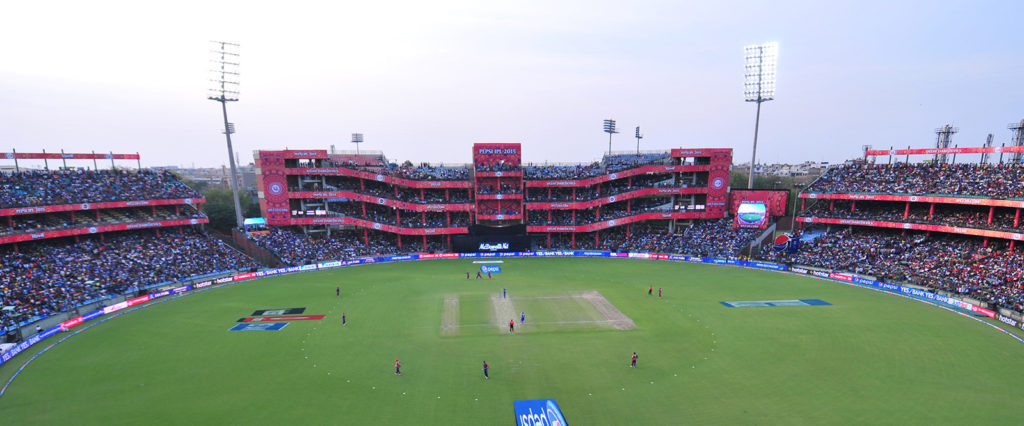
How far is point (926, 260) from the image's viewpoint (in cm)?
4325

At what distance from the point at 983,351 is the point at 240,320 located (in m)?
49.2

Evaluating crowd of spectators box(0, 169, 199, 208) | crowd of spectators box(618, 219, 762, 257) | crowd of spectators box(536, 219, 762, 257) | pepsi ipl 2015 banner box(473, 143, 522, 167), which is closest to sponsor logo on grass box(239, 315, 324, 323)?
crowd of spectators box(0, 169, 199, 208)

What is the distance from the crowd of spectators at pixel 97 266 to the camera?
33.9m

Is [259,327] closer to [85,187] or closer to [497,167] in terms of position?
[497,167]

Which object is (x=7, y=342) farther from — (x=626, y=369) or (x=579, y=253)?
(x=579, y=253)

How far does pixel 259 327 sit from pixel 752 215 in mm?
57689

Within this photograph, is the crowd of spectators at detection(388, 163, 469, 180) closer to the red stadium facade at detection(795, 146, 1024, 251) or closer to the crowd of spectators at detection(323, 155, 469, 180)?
the crowd of spectators at detection(323, 155, 469, 180)

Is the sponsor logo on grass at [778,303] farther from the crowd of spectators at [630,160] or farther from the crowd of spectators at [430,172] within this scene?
the crowd of spectators at [430,172]

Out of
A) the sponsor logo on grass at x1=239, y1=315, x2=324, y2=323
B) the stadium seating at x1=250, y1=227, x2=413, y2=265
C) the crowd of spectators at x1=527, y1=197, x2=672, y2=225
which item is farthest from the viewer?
the crowd of spectators at x1=527, y1=197, x2=672, y2=225

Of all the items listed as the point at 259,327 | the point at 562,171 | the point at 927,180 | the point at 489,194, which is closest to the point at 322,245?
the point at 489,194

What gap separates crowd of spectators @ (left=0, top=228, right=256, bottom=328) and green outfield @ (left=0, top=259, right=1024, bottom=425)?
656 centimetres

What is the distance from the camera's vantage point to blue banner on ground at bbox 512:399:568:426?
18341 millimetres

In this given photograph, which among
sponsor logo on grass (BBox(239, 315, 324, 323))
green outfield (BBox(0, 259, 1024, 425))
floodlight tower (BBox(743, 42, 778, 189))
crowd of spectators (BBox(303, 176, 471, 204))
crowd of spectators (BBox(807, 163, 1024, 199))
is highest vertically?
floodlight tower (BBox(743, 42, 778, 189))

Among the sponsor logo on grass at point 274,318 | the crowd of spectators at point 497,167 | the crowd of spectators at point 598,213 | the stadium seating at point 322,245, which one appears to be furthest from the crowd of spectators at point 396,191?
the sponsor logo on grass at point 274,318
